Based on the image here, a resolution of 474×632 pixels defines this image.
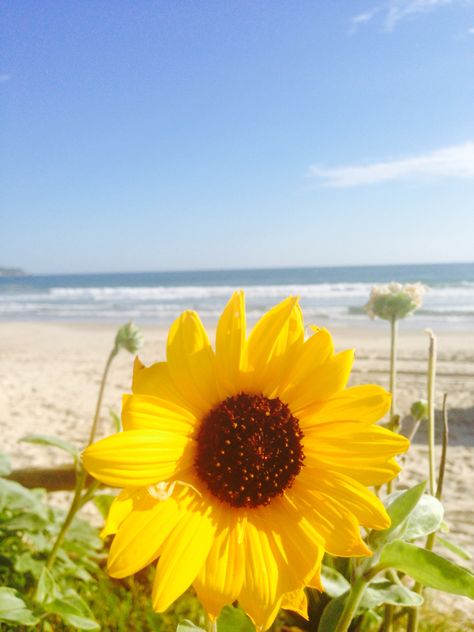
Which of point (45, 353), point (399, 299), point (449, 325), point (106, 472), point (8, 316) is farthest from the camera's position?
point (8, 316)

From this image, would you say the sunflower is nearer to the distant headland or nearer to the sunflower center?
the sunflower center

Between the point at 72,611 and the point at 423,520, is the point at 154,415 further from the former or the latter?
the point at 72,611

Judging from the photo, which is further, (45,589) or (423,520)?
(45,589)

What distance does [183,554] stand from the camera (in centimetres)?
94

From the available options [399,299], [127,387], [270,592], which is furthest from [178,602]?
[127,387]

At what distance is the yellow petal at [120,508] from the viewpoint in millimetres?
897

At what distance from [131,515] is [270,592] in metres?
0.25

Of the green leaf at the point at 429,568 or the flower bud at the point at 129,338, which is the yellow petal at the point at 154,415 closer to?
the green leaf at the point at 429,568

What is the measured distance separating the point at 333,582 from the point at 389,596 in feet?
0.40

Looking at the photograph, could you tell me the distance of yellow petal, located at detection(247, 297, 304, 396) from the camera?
104 centimetres

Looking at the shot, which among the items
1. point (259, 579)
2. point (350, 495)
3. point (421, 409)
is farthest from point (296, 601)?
point (421, 409)

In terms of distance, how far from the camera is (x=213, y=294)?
3994 centimetres

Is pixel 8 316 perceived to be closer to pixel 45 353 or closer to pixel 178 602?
pixel 45 353

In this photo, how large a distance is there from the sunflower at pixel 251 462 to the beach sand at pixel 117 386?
2.04m
